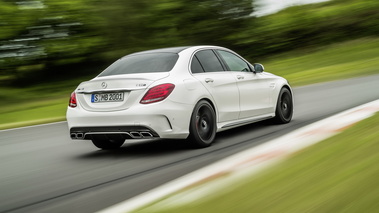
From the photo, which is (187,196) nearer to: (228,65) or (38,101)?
(228,65)

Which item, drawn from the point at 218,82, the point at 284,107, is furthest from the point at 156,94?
the point at 284,107

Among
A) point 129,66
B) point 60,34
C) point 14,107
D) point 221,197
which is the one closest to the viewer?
point 221,197

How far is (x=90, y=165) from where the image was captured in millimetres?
7387

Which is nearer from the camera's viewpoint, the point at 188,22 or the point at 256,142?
the point at 256,142

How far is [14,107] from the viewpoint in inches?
898

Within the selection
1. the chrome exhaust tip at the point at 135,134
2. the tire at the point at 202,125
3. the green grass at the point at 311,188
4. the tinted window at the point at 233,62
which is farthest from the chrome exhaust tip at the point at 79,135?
the green grass at the point at 311,188

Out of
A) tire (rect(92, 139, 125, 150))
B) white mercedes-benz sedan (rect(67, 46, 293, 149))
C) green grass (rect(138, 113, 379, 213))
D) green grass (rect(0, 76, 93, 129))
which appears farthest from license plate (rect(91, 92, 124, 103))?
green grass (rect(0, 76, 93, 129))

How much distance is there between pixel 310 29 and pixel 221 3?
7177 millimetres

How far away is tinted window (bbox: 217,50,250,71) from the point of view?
9.15 meters

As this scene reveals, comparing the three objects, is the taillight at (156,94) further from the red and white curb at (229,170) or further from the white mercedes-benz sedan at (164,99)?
the red and white curb at (229,170)

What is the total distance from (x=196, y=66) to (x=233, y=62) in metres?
1.18

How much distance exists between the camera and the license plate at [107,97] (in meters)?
7.51

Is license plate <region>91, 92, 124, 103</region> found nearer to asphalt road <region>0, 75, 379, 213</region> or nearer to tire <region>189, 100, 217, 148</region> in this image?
asphalt road <region>0, 75, 379, 213</region>

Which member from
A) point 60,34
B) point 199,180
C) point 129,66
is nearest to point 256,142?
point 129,66
